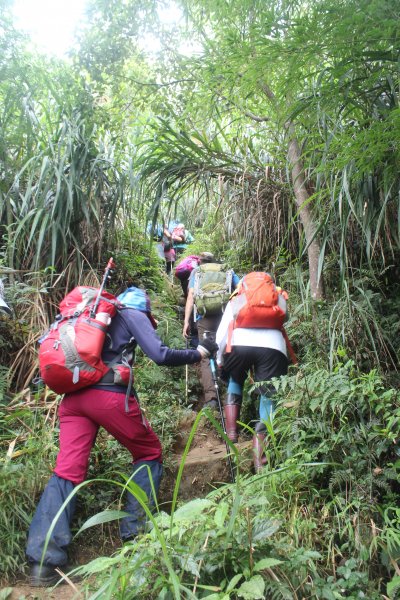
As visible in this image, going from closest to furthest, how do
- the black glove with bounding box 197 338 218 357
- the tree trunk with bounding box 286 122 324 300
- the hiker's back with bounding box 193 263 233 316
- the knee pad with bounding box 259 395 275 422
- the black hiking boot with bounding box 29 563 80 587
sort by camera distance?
the black hiking boot with bounding box 29 563 80 587 → the black glove with bounding box 197 338 218 357 → the knee pad with bounding box 259 395 275 422 → the tree trunk with bounding box 286 122 324 300 → the hiker's back with bounding box 193 263 233 316

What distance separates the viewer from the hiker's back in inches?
196

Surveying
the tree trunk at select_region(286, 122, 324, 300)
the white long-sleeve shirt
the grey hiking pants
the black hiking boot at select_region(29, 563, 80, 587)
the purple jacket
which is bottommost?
the black hiking boot at select_region(29, 563, 80, 587)

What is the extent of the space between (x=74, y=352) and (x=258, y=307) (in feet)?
4.73

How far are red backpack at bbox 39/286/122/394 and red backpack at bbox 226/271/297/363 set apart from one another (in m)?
1.08

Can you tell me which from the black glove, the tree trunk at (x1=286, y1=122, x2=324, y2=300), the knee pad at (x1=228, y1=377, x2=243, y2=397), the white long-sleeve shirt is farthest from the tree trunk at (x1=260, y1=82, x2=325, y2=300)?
the black glove

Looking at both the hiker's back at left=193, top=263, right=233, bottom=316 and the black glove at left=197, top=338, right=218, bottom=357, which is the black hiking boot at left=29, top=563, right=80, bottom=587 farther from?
the hiker's back at left=193, top=263, right=233, bottom=316

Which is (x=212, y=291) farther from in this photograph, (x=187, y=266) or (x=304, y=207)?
(x=187, y=266)

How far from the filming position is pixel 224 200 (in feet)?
19.1

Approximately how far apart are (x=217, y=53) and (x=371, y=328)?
8.72 ft

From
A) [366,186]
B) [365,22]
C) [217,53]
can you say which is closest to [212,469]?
[366,186]

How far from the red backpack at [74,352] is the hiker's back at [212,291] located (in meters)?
2.08

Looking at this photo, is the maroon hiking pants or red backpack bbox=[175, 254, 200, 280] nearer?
the maroon hiking pants

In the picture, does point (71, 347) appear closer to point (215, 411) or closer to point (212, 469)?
Result: point (212, 469)

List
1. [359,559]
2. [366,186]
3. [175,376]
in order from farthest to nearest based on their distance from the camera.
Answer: [175,376] → [366,186] → [359,559]
